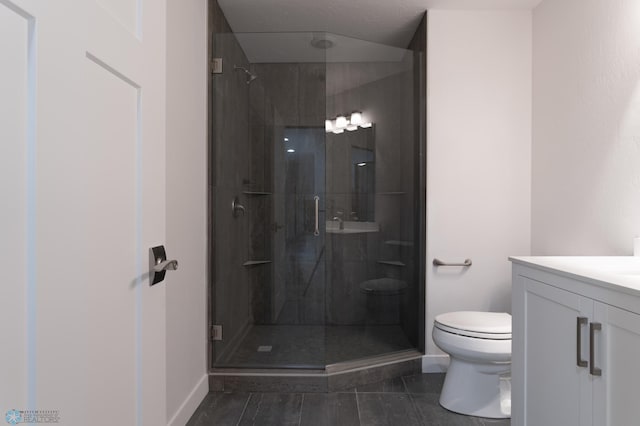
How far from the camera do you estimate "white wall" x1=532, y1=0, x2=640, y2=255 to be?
5.59 feet

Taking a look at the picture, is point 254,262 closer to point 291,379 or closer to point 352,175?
point 291,379

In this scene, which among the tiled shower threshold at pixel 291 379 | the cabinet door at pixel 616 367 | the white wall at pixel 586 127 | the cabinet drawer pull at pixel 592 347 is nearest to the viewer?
the cabinet door at pixel 616 367

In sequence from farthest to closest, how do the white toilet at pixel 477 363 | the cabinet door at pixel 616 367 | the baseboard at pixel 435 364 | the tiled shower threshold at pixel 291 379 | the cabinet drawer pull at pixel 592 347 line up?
the baseboard at pixel 435 364
the tiled shower threshold at pixel 291 379
the white toilet at pixel 477 363
the cabinet drawer pull at pixel 592 347
the cabinet door at pixel 616 367

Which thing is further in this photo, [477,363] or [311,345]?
[311,345]

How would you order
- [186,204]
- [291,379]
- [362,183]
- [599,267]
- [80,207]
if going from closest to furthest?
[80,207] → [599,267] → [186,204] → [291,379] → [362,183]

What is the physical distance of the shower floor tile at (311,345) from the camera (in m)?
2.37

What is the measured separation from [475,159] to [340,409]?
1.81 metres

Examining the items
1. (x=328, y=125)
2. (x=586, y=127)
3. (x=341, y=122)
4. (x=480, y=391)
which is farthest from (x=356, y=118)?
(x=480, y=391)

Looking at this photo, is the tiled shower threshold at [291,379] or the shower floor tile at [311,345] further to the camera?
the shower floor tile at [311,345]

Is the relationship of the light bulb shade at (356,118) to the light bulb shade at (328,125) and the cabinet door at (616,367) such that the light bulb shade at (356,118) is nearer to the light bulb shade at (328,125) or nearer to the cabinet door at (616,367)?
the light bulb shade at (328,125)

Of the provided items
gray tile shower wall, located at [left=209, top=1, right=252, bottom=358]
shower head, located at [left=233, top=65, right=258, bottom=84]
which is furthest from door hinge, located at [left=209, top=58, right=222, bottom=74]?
shower head, located at [left=233, top=65, right=258, bottom=84]

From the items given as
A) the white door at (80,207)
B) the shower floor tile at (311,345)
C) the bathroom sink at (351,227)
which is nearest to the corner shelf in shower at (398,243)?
the bathroom sink at (351,227)

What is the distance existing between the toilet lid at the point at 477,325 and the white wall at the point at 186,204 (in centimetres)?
137

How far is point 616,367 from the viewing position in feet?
3.26
